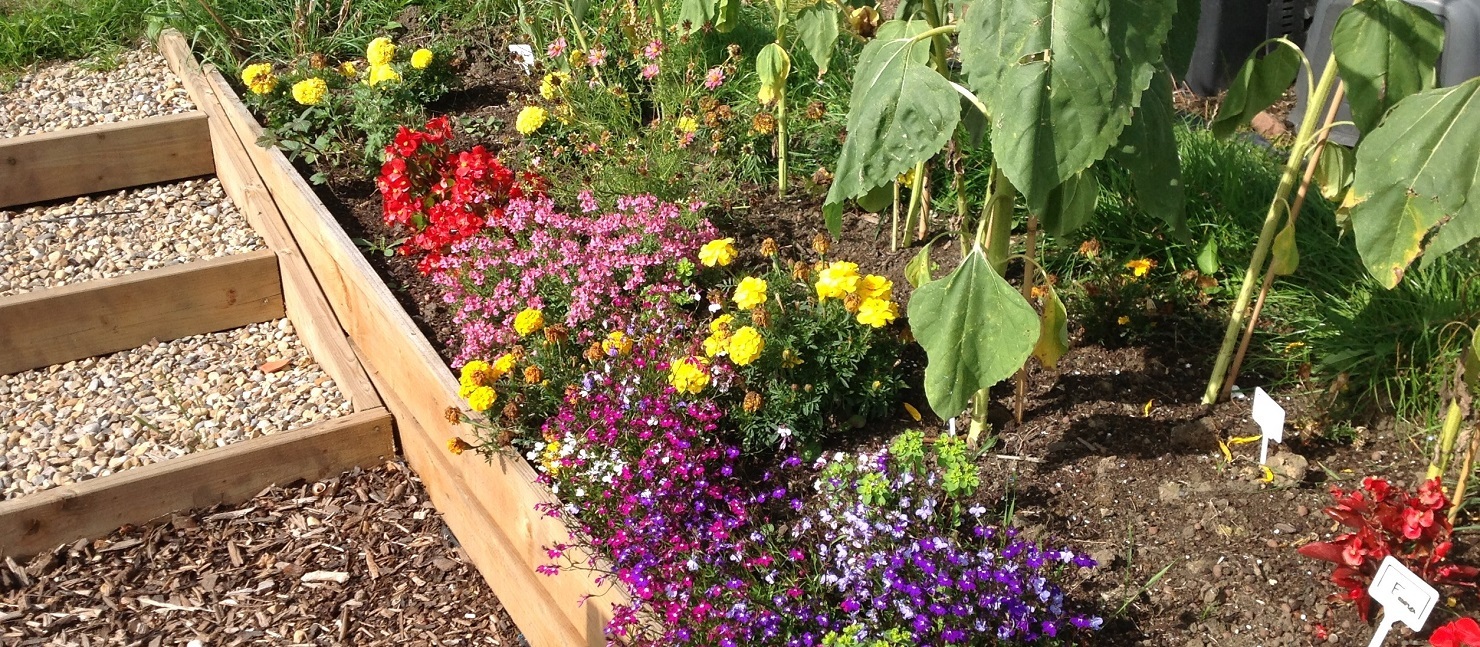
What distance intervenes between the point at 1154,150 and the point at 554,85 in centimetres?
251

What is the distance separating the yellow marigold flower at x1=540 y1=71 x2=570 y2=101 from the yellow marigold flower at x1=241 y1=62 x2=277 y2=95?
100 centimetres

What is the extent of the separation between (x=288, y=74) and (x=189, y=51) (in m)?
0.60

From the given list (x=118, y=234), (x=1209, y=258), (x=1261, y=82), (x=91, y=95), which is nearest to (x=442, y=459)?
(x=118, y=234)

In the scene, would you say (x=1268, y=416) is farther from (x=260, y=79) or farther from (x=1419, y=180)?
(x=260, y=79)

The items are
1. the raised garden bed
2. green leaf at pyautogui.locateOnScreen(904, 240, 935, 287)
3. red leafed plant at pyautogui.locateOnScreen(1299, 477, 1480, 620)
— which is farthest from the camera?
the raised garden bed

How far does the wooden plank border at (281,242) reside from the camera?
3605 millimetres

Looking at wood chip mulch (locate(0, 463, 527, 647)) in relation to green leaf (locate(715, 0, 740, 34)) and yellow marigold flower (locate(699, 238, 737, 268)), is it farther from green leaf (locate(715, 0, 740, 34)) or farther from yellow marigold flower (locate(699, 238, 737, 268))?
green leaf (locate(715, 0, 740, 34))

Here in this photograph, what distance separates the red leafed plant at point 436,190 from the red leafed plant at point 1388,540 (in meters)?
2.41

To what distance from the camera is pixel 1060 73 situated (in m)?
1.83

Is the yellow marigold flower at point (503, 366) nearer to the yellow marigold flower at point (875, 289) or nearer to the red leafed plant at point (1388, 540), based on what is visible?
the yellow marigold flower at point (875, 289)

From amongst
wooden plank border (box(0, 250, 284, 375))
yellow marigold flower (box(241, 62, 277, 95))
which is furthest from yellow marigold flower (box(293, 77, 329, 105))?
wooden plank border (box(0, 250, 284, 375))

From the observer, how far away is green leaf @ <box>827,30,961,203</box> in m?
2.07

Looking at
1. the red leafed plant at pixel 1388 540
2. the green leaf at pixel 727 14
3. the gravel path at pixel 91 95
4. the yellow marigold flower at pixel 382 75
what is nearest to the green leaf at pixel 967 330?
the red leafed plant at pixel 1388 540

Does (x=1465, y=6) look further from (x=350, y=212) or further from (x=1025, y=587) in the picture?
(x=350, y=212)
